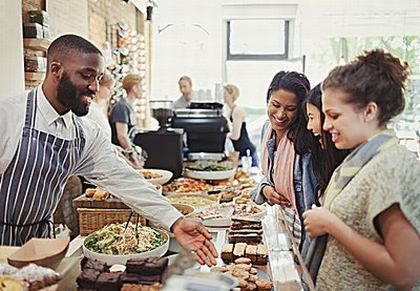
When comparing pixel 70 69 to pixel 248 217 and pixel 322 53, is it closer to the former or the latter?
pixel 248 217

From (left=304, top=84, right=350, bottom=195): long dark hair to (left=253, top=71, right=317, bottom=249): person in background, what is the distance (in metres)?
0.04

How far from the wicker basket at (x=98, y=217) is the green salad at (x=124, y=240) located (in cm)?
21

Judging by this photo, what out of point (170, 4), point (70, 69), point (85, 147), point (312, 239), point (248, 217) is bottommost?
point (248, 217)

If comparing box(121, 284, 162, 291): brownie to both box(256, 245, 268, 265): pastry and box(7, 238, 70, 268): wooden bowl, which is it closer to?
box(7, 238, 70, 268): wooden bowl

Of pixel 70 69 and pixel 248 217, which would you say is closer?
pixel 70 69

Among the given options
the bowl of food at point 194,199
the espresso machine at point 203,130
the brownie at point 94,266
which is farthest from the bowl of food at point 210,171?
the brownie at point 94,266

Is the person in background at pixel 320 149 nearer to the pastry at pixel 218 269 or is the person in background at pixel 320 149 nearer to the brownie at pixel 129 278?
the pastry at pixel 218 269

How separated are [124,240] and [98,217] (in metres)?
0.45

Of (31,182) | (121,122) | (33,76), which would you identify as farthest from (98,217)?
(121,122)

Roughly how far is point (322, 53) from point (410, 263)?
19.8 feet

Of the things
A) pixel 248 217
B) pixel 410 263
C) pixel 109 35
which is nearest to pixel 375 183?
pixel 410 263

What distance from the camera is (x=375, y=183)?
1.20m

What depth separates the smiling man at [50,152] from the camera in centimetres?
181

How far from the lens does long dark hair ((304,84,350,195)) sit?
1812 mm
